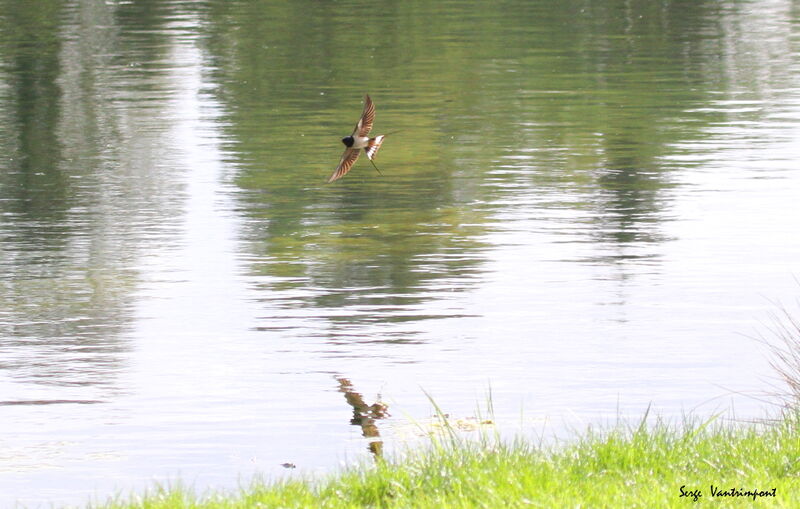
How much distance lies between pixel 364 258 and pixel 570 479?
23.2 ft

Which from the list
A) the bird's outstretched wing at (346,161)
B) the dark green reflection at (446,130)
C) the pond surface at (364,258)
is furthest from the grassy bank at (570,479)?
the dark green reflection at (446,130)

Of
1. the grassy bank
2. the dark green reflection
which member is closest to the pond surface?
the dark green reflection

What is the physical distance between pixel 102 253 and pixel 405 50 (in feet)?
66.0

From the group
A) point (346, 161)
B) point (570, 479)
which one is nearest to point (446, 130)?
point (346, 161)

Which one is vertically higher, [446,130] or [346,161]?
[346,161]

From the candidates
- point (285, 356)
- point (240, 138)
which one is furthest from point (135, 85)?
point (285, 356)

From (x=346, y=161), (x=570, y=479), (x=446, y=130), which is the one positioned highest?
(x=346, y=161)

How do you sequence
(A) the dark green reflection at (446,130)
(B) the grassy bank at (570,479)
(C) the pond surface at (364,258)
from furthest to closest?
(A) the dark green reflection at (446,130) → (C) the pond surface at (364,258) → (B) the grassy bank at (570,479)

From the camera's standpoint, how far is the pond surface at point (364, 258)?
343 inches

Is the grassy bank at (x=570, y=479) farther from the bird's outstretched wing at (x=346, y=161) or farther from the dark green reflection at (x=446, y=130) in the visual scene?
the dark green reflection at (x=446, y=130)

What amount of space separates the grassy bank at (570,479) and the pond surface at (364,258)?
105 cm

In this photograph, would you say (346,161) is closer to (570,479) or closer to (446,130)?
(570,479)

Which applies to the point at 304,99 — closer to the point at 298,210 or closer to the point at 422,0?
the point at 298,210

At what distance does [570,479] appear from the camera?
6.12m
